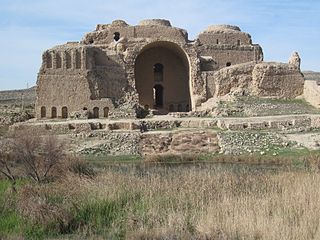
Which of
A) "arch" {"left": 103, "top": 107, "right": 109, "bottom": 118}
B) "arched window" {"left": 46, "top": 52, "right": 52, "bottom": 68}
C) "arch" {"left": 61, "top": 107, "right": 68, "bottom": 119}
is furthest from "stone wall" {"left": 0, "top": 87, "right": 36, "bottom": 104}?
"arch" {"left": 103, "top": 107, "right": 109, "bottom": 118}

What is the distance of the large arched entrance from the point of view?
136 feet

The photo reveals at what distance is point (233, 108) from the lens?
108ft

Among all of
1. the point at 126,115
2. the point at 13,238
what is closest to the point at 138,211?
the point at 13,238

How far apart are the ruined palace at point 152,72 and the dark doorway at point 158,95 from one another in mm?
178

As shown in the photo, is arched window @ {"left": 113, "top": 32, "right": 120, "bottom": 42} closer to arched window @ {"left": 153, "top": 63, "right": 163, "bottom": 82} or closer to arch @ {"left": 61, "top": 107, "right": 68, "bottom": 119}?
arched window @ {"left": 153, "top": 63, "right": 163, "bottom": 82}

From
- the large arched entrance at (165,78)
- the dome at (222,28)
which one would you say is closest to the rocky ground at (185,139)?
the large arched entrance at (165,78)

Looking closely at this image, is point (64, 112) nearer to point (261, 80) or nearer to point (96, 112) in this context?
point (96, 112)

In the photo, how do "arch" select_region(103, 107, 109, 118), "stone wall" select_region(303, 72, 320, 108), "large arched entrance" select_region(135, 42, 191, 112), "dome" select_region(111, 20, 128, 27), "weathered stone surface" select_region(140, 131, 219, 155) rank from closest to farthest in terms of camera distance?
"weathered stone surface" select_region(140, 131, 219, 155), "stone wall" select_region(303, 72, 320, 108), "arch" select_region(103, 107, 109, 118), "dome" select_region(111, 20, 128, 27), "large arched entrance" select_region(135, 42, 191, 112)

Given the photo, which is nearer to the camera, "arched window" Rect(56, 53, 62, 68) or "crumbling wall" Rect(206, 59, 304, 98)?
"arched window" Rect(56, 53, 62, 68)

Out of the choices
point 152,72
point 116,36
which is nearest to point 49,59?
point 116,36

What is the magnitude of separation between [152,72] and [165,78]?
48.4 inches

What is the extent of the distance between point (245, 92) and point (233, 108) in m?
3.59

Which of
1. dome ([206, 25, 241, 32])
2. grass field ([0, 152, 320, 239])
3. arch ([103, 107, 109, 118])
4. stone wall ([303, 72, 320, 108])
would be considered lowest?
grass field ([0, 152, 320, 239])

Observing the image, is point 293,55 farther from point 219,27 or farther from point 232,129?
point 232,129
